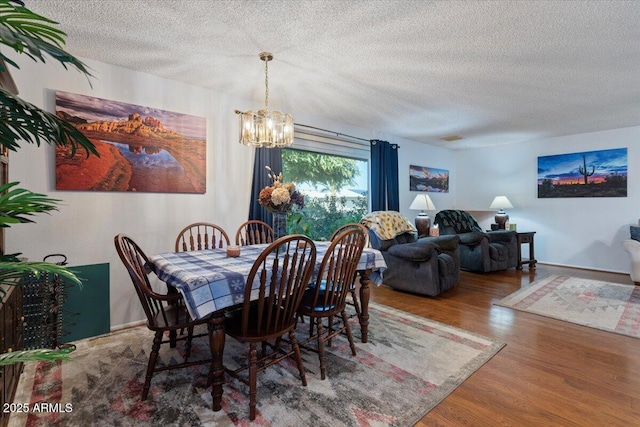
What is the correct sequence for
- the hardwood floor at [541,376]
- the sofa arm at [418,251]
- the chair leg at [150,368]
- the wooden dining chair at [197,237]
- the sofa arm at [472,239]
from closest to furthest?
1. the hardwood floor at [541,376]
2. the chair leg at [150,368]
3. the wooden dining chair at [197,237]
4. the sofa arm at [418,251]
5. the sofa arm at [472,239]

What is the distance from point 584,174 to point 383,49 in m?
4.75

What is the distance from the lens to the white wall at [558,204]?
485 cm

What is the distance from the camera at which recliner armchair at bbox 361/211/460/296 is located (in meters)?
3.58

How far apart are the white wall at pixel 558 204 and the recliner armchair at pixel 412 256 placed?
2.84 metres

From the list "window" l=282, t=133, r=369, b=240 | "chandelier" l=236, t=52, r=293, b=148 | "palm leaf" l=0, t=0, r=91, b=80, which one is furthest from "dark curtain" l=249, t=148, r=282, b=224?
"palm leaf" l=0, t=0, r=91, b=80

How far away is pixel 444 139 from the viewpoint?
223 inches

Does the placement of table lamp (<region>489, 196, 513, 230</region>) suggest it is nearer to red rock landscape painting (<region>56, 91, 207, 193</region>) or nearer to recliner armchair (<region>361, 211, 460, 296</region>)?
recliner armchair (<region>361, 211, 460, 296</region>)

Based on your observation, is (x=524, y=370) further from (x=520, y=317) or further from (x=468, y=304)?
(x=468, y=304)

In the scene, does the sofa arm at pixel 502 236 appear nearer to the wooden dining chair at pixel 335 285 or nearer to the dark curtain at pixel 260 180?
the dark curtain at pixel 260 180

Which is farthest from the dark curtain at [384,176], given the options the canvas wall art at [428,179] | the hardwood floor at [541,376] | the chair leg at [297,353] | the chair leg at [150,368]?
the chair leg at [150,368]

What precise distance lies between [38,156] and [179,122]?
3.71 ft

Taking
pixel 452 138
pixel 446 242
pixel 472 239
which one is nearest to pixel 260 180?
pixel 446 242

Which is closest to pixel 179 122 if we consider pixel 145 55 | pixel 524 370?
pixel 145 55

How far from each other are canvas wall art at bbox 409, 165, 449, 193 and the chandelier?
3738 mm
